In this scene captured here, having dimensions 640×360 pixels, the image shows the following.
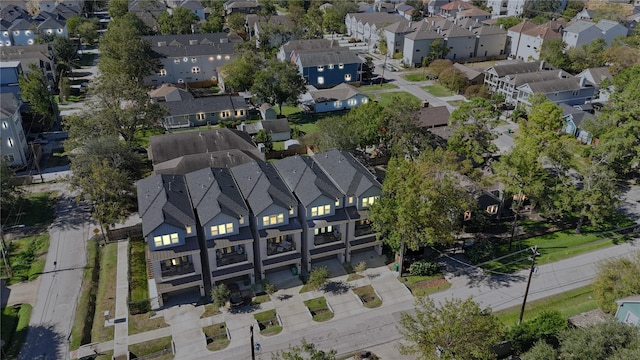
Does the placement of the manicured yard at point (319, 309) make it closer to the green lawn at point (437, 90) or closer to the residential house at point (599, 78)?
the green lawn at point (437, 90)

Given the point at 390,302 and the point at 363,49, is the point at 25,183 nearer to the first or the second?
the point at 390,302

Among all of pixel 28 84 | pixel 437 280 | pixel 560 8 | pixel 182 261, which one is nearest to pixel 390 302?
pixel 437 280

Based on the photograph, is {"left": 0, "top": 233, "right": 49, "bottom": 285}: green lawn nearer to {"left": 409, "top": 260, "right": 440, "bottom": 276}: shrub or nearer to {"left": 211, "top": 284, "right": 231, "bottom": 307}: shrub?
{"left": 211, "top": 284, "right": 231, "bottom": 307}: shrub

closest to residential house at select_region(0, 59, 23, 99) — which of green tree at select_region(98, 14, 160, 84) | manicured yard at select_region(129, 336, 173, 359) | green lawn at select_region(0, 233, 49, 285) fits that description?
green tree at select_region(98, 14, 160, 84)

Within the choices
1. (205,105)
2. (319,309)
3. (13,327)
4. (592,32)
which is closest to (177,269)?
(319,309)

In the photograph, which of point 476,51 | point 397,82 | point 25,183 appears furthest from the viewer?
point 476,51

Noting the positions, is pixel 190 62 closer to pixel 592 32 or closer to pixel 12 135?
pixel 12 135
